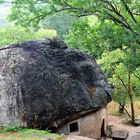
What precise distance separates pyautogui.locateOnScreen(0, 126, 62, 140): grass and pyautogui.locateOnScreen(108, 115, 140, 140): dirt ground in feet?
28.4

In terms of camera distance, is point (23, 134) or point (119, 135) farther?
point (119, 135)

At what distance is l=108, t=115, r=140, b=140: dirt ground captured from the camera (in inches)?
831

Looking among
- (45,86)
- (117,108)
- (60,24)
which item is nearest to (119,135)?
(45,86)

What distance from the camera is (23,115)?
14.0 meters

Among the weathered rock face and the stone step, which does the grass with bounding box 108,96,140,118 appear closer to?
the stone step

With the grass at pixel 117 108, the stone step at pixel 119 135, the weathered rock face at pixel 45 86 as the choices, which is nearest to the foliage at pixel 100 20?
the weathered rock face at pixel 45 86

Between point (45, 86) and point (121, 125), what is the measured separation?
382 inches

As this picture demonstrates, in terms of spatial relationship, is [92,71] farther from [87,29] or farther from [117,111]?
[117,111]

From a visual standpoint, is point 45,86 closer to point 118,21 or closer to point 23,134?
point 23,134

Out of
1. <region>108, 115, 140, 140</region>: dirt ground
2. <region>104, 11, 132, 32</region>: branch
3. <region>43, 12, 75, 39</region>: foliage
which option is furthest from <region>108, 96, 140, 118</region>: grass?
<region>43, 12, 75, 39</region>: foliage

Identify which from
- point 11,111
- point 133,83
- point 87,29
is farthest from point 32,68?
point 133,83

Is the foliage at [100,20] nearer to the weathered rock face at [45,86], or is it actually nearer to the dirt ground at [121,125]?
the weathered rock face at [45,86]

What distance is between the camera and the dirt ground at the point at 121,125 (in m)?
21.1

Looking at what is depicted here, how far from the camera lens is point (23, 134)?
12922mm
